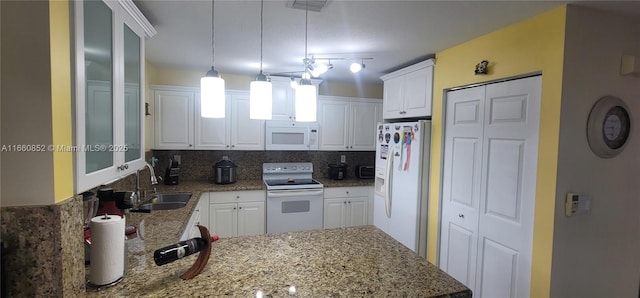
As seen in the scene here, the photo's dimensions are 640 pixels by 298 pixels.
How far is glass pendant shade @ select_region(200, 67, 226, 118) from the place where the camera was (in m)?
1.25

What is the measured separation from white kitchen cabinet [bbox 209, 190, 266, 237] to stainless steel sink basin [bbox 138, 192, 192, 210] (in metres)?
0.34

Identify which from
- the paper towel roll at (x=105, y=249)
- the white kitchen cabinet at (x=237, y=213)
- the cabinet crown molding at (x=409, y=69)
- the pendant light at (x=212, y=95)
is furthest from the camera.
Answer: the white kitchen cabinet at (x=237, y=213)

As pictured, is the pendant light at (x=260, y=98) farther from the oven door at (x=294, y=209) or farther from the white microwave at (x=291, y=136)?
the white microwave at (x=291, y=136)

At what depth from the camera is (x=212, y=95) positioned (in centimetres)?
126

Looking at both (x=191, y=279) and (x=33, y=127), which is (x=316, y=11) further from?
(x=191, y=279)

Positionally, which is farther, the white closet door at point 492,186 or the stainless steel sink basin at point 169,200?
the stainless steel sink basin at point 169,200

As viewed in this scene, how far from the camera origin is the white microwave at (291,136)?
12.5 ft

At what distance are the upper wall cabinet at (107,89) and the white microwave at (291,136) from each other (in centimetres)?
209

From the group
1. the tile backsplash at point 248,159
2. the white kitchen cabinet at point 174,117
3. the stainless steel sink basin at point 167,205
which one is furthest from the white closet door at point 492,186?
the white kitchen cabinet at point 174,117

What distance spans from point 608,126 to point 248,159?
3.56 meters

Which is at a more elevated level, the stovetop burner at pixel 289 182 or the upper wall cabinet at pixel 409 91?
the upper wall cabinet at pixel 409 91

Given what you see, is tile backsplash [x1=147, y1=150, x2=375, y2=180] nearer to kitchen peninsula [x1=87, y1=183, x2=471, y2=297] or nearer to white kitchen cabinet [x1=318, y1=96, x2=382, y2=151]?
white kitchen cabinet [x1=318, y1=96, x2=382, y2=151]

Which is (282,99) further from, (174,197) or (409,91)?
(174,197)

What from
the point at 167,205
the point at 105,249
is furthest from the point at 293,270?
the point at 167,205
